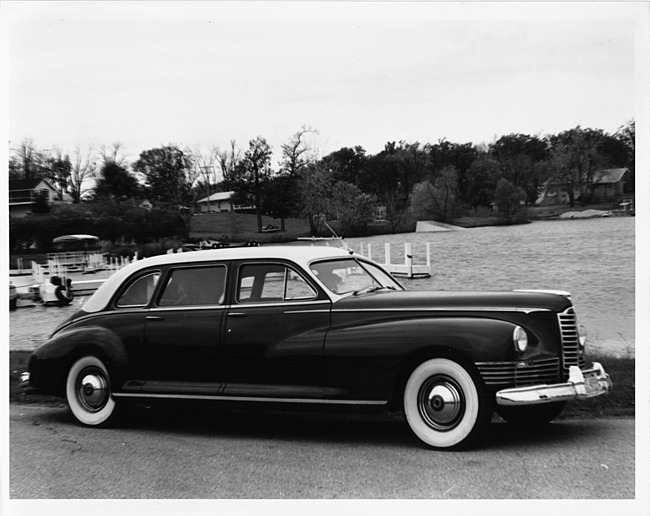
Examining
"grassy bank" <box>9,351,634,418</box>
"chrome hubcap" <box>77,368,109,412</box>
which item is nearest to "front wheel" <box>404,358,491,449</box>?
"grassy bank" <box>9,351,634,418</box>

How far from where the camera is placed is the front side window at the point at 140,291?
589 centimetres

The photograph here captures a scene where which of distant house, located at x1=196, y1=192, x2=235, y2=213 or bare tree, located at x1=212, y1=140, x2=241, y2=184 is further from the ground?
bare tree, located at x1=212, y1=140, x2=241, y2=184

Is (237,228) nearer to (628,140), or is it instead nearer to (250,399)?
(250,399)

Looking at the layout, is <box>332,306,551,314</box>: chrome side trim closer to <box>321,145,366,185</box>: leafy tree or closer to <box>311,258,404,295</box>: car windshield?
<box>311,258,404,295</box>: car windshield

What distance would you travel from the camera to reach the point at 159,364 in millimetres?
5629

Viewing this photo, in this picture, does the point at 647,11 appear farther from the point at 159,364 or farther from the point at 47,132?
→ the point at 47,132

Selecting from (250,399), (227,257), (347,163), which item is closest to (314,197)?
(347,163)

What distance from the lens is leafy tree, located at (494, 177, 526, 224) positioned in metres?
6.55

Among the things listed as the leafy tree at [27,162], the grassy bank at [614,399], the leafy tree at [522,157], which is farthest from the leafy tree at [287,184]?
the grassy bank at [614,399]

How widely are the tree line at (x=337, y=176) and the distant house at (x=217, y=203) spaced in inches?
2.8

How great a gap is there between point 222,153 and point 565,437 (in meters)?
4.15

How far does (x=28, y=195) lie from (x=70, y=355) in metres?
1.96

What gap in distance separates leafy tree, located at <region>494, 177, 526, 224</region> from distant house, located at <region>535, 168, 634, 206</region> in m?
0.18
